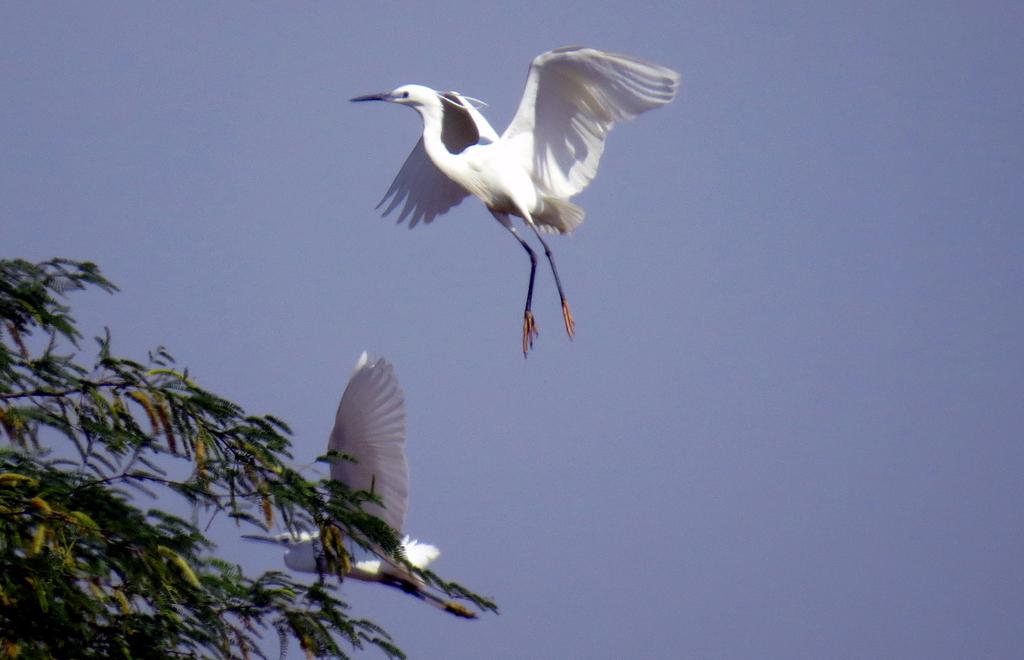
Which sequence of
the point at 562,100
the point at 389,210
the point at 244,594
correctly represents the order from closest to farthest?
the point at 244,594, the point at 562,100, the point at 389,210

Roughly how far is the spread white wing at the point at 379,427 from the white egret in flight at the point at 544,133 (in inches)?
39.4

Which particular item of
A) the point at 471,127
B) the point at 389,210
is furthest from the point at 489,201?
the point at 389,210

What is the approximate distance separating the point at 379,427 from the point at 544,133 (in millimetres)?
2505

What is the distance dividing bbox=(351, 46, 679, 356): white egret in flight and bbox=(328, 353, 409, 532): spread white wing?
1001 millimetres

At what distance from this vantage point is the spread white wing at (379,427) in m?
9.34

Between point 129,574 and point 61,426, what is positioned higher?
point 61,426

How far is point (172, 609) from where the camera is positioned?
5.30 m

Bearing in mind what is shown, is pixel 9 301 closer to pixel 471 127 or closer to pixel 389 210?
pixel 471 127

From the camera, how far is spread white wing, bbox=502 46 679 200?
30.1 feet

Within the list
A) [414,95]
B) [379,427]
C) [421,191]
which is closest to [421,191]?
[421,191]

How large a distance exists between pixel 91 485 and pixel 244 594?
78cm

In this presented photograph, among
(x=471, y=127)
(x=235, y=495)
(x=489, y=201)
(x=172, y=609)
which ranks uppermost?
(x=471, y=127)

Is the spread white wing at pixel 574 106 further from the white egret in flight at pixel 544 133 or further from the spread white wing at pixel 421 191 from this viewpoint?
the spread white wing at pixel 421 191

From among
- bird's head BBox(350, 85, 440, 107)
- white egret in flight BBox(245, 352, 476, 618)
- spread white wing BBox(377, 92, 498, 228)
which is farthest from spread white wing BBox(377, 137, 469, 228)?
white egret in flight BBox(245, 352, 476, 618)
